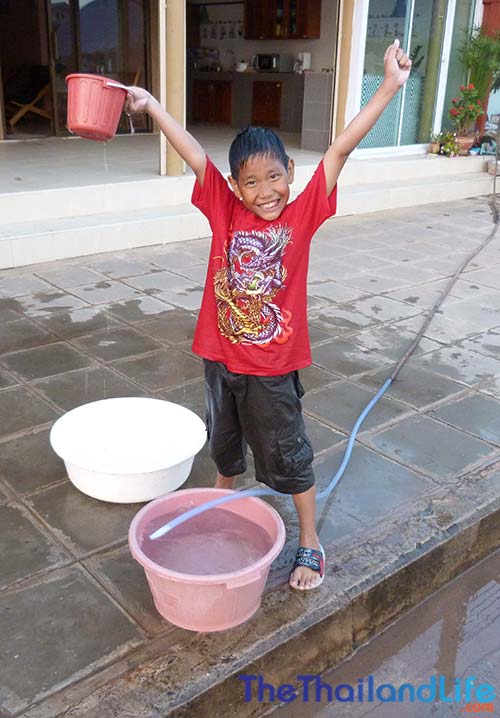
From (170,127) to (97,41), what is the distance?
9.89 metres

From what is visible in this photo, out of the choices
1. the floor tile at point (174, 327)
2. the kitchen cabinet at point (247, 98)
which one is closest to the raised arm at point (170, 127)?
the floor tile at point (174, 327)

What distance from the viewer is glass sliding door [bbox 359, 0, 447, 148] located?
971cm

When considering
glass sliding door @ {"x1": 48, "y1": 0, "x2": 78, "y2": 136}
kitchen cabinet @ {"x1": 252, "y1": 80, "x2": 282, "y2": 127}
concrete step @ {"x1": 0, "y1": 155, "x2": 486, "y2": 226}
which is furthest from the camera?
kitchen cabinet @ {"x1": 252, "y1": 80, "x2": 282, "y2": 127}

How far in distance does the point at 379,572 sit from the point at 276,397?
743 millimetres

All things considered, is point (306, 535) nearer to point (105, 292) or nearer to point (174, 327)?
point (174, 327)

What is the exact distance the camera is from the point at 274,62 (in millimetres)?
11844

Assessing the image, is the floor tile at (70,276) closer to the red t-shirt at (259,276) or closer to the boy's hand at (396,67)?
the red t-shirt at (259,276)

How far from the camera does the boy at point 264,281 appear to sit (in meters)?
2.02

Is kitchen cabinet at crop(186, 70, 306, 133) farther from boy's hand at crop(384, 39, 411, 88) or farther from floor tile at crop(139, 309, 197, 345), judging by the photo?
boy's hand at crop(384, 39, 411, 88)

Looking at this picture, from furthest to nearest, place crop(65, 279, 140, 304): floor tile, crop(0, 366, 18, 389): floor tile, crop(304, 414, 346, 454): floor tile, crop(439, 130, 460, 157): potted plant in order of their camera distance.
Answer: crop(439, 130, 460, 157): potted plant < crop(65, 279, 140, 304): floor tile < crop(0, 366, 18, 389): floor tile < crop(304, 414, 346, 454): floor tile

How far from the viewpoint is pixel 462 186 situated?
10.0 m

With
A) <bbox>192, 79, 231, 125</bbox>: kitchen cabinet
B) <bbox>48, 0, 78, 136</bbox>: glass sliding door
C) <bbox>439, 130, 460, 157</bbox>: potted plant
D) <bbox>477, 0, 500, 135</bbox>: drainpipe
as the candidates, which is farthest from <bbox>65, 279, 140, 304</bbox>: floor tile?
<bbox>192, 79, 231, 125</bbox>: kitchen cabinet

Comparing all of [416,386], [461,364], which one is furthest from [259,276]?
[461,364]

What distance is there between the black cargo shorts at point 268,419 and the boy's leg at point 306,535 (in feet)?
0.17
